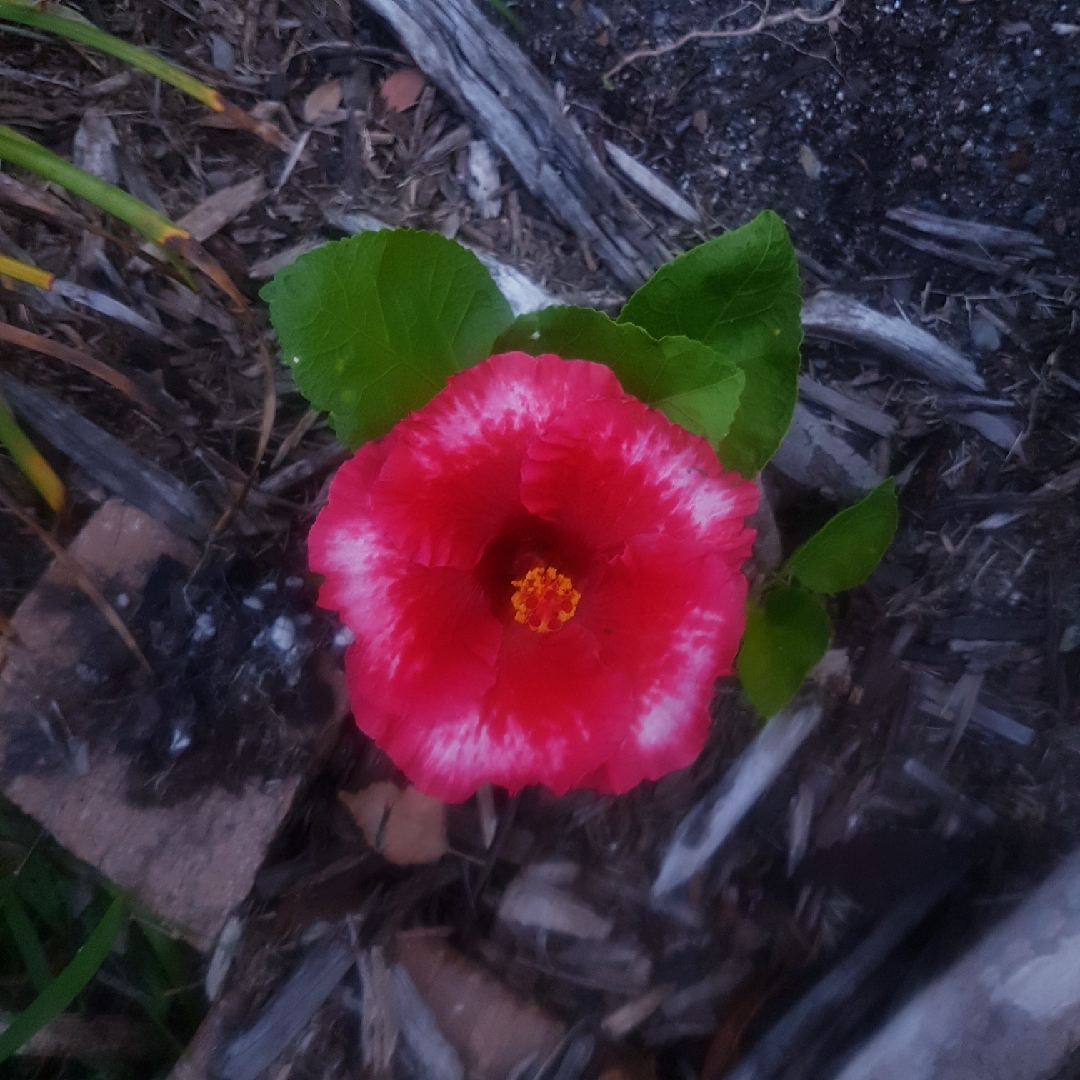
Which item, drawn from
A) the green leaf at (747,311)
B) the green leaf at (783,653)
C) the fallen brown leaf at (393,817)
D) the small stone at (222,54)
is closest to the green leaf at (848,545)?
the green leaf at (783,653)

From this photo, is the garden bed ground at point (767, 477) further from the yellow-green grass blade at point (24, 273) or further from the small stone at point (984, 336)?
the yellow-green grass blade at point (24, 273)

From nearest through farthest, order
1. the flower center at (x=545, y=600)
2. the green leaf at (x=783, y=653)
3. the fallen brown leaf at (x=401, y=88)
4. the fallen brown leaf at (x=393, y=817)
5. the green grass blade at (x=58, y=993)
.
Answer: the flower center at (x=545, y=600)
the green grass blade at (x=58, y=993)
the green leaf at (x=783, y=653)
the fallen brown leaf at (x=393, y=817)
the fallen brown leaf at (x=401, y=88)

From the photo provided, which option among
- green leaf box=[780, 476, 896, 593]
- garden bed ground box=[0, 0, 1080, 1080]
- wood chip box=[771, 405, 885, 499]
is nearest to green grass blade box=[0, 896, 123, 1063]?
garden bed ground box=[0, 0, 1080, 1080]

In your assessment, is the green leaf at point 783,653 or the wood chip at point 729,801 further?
the wood chip at point 729,801

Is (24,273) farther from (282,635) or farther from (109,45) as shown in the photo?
(282,635)

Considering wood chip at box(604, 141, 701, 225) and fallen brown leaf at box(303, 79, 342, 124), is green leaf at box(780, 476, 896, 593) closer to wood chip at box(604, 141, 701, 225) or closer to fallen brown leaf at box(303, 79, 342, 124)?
wood chip at box(604, 141, 701, 225)

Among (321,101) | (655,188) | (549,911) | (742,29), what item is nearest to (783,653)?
(549,911)
